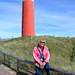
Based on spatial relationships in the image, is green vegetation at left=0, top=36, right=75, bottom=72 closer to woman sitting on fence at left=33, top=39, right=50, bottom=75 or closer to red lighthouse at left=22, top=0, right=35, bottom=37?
red lighthouse at left=22, top=0, right=35, bottom=37

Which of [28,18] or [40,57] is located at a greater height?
[28,18]

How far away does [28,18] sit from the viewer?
21.5 meters

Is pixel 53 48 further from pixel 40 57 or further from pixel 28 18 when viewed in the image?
pixel 40 57

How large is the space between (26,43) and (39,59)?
1655 cm

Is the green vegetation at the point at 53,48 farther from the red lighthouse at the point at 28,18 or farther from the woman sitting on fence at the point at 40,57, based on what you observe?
the woman sitting on fence at the point at 40,57

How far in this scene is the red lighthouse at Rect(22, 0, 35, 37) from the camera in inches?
848

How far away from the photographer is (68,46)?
22.4 metres

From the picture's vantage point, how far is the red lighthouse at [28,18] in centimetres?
2153

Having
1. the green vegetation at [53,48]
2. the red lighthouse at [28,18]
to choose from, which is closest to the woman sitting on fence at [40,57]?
the green vegetation at [53,48]

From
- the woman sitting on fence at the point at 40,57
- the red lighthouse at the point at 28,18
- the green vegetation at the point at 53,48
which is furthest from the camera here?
the red lighthouse at the point at 28,18

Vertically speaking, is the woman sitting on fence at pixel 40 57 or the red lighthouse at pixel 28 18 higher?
the red lighthouse at pixel 28 18

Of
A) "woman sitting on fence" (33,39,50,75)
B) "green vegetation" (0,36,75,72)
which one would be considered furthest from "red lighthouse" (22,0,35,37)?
"woman sitting on fence" (33,39,50,75)

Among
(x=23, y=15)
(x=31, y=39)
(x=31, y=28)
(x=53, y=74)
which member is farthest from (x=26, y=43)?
(x=53, y=74)

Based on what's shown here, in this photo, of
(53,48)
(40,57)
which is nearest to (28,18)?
(53,48)
